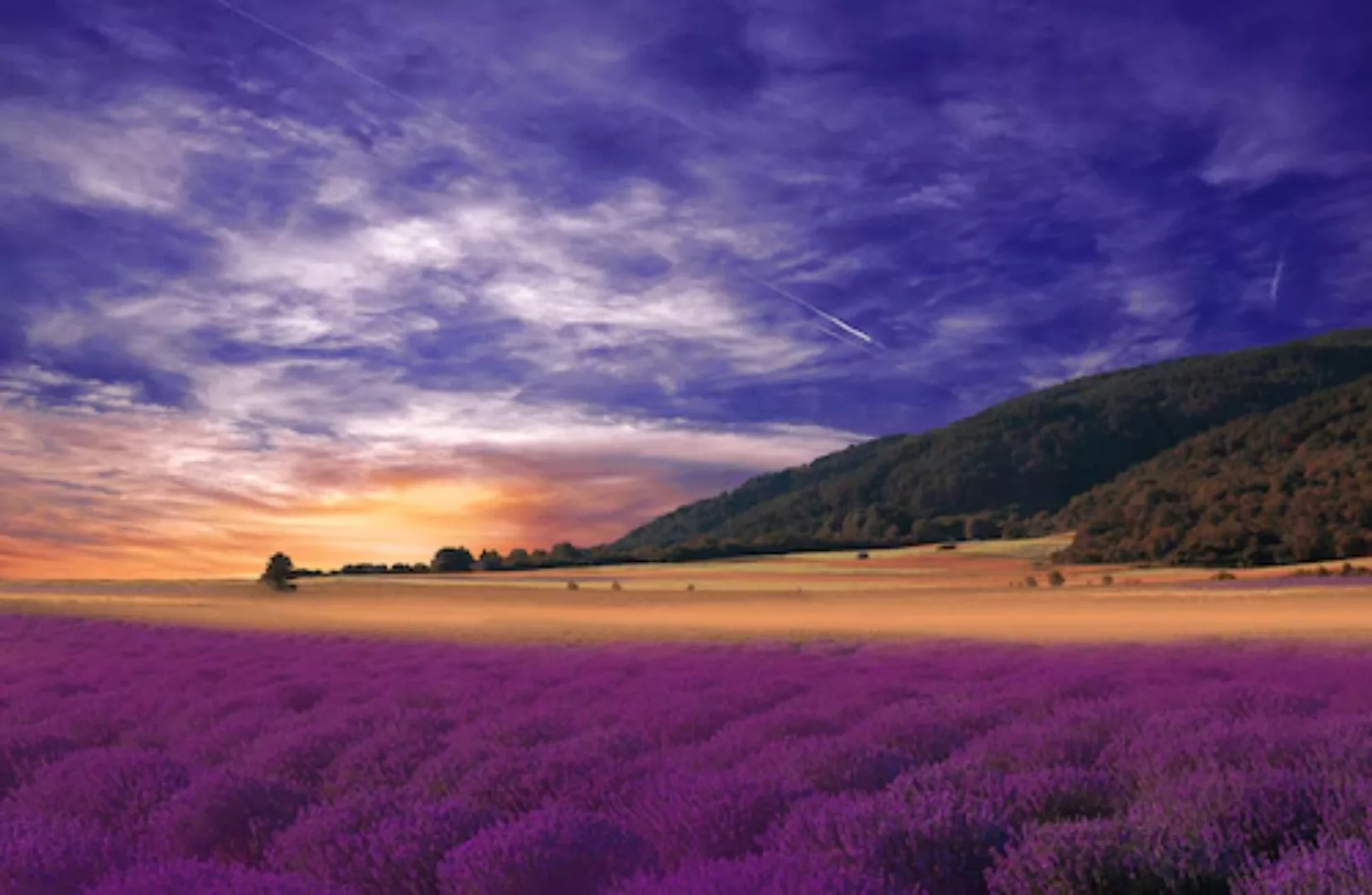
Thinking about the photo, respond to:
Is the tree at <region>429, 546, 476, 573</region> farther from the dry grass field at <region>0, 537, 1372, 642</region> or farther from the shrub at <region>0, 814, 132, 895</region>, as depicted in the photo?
the shrub at <region>0, 814, 132, 895</region>

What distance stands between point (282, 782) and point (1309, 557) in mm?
42927

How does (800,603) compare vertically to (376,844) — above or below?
above

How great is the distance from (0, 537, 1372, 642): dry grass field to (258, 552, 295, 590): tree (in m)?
1.30

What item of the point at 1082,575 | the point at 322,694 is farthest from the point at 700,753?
the point at 1082,575

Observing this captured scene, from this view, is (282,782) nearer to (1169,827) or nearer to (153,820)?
(153,820)

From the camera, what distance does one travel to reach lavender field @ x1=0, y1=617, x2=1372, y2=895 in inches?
137

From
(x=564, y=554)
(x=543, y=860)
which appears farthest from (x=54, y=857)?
(x=564, y=554)

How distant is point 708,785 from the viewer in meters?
4.56

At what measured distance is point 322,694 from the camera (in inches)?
403

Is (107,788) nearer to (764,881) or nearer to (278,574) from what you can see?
(764,881)

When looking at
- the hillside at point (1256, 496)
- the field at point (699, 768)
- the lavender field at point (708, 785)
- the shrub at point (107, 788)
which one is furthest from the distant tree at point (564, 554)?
the shrub at point (107, 788)

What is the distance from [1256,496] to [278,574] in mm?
45122

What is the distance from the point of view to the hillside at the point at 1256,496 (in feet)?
140

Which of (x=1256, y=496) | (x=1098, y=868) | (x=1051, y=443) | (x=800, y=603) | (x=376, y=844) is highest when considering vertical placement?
(x=1051, y=443)
